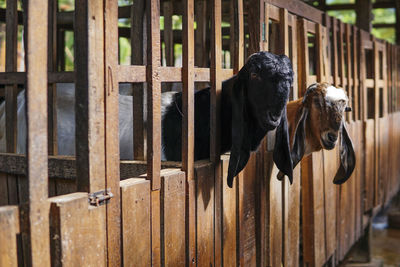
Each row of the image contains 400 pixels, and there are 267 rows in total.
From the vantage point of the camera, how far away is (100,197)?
247cm

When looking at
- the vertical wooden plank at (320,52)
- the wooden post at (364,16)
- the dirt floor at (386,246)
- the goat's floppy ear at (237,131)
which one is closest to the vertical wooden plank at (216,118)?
the goat's floppy ear at (237,131)

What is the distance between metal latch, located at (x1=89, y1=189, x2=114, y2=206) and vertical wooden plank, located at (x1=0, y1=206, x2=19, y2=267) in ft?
1.26

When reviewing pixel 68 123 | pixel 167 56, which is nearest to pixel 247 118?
pixel 68 123

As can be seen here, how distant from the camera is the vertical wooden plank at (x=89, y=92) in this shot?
241 centimetres

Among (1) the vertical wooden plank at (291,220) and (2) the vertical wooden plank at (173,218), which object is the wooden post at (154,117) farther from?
(1) the vertical wooden plank at (291,220)

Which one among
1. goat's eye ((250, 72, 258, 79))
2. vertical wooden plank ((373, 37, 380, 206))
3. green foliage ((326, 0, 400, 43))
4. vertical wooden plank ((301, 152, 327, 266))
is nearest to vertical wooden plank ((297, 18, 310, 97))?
vertical wooden plank ((301, 152, 327, 266))

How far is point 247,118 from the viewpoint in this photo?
143 inches

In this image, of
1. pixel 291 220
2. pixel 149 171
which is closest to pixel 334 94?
pixel 291 220

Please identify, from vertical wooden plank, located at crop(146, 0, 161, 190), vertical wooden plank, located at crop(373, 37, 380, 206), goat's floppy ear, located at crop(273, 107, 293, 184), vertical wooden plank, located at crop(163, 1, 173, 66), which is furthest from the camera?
vertical wooden plank, located at crop(373, 37, 380, 206)

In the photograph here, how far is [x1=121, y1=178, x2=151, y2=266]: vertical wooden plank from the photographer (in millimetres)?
2674

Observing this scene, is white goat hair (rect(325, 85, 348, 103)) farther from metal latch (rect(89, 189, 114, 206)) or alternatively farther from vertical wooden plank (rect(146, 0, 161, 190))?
metal latch (rect(89, 189, 114, 206))

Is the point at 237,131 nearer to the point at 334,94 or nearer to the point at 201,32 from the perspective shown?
the point at 334,94

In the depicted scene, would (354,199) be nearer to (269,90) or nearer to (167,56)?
(167,56)

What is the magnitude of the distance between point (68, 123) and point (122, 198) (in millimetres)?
2152
